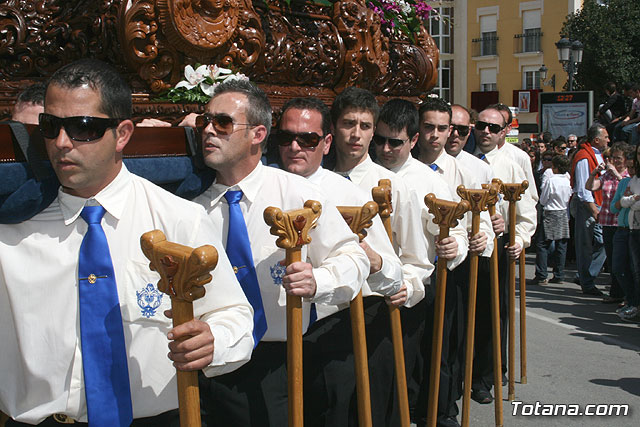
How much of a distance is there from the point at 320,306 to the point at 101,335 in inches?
52.8

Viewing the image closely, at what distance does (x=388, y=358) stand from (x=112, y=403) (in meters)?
2.05

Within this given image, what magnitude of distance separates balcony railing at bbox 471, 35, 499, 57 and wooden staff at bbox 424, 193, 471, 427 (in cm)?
3774

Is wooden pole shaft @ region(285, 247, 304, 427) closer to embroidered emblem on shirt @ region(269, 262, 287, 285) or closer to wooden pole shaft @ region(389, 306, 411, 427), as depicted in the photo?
embroidered emblem on shirt @ region(269, 262, 287, 285)

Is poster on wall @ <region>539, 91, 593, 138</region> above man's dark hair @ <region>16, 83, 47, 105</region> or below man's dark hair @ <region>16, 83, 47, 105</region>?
above

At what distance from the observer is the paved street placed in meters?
5.22

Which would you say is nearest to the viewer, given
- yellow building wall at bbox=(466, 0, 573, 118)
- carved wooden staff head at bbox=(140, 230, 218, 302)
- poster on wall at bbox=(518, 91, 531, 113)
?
carved wooden staff head at bbox=(140, 230, 218, 302)

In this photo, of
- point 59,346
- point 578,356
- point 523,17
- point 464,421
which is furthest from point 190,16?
point 523,17

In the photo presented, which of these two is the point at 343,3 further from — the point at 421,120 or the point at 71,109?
the point at 71,109

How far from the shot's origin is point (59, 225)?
2162 mm

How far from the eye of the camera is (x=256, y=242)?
9.50ft

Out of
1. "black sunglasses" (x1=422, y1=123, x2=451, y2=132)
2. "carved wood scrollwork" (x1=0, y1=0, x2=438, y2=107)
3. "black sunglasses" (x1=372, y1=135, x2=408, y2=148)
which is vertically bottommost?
"black sunglasses" (x1=372, y1=135, x2=408, y2=148)

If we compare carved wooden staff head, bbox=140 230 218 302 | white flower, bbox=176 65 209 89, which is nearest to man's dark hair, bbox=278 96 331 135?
white flower, bbox=176 65 209 89

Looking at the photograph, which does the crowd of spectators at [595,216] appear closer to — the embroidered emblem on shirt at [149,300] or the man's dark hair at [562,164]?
the man's dark hair at [562,164]

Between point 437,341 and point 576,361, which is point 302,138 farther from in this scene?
point 576,361
